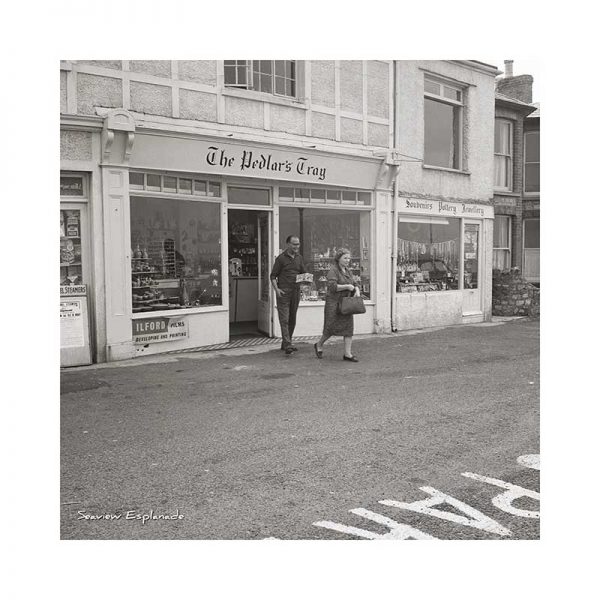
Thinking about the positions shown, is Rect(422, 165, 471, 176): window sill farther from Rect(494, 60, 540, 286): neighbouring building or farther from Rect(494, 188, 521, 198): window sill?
Rect(494, 188, 521, 198): window sill

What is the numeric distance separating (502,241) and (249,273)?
34.9ft

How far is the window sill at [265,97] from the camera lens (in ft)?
31.3

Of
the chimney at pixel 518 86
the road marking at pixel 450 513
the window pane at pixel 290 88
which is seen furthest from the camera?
the chimney at pixel 518 86

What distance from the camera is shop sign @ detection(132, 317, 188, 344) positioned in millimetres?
9000

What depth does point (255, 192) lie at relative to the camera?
1042 cm

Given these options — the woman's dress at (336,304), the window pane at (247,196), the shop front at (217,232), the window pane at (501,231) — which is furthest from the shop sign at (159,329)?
the window pane at (501,231)

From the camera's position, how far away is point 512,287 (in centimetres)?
1515

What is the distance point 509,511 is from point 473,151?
11427 millimetres

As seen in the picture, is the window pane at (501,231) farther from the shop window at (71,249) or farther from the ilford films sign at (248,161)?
the shop window at (71,249)

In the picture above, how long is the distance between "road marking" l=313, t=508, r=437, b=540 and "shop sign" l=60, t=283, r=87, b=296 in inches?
227

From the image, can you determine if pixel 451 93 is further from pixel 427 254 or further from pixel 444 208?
pixel 427 254

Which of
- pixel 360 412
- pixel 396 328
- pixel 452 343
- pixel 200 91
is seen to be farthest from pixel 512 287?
pixel 360 412

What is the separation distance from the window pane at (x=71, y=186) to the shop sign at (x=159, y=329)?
1866 millimetres
